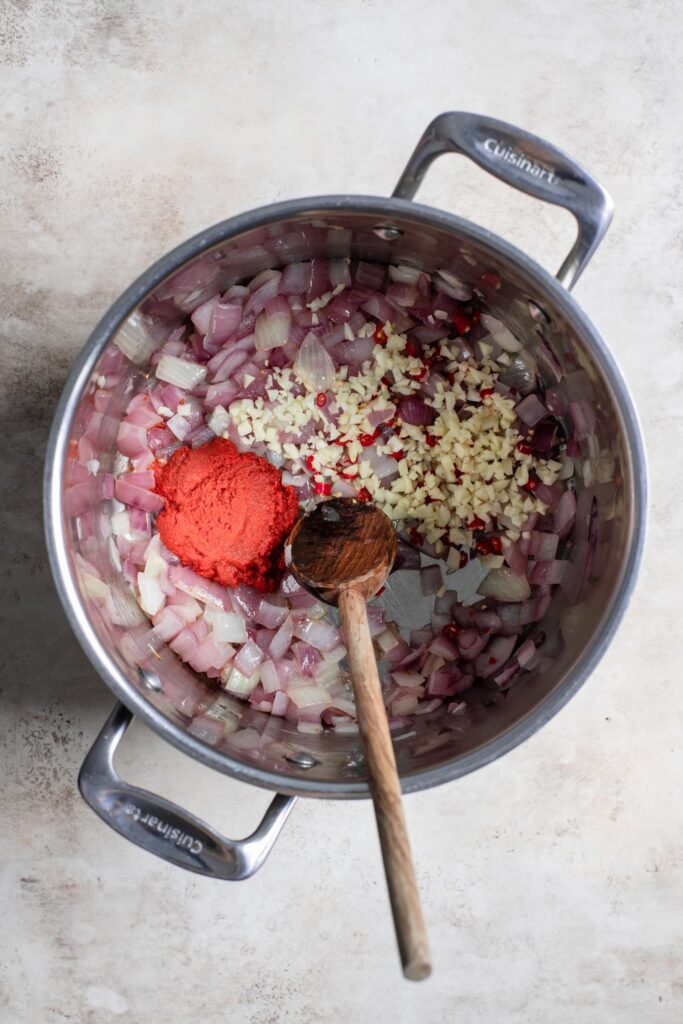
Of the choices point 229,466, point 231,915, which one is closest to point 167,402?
point 229,466

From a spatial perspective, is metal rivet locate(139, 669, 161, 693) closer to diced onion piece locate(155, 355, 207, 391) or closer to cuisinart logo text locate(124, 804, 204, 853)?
cuisinart logo text locate(124, 804, 204, 853)

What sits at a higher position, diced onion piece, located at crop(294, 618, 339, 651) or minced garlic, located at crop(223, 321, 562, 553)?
minced garlic, located at crop(223, 321, 562, 553)

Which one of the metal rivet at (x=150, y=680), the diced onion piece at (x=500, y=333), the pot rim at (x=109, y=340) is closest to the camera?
the pot rim at (x=109, y=340)

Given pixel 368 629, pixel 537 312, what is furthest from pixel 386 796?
pixel 537 312

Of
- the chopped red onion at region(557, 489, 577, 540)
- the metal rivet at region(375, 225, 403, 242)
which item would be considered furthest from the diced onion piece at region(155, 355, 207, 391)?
the chopped red onion at region(557, 489, 577, 540)

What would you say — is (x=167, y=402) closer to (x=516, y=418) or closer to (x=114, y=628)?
(x=114, y=628)

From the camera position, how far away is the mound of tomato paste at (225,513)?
1177 mm

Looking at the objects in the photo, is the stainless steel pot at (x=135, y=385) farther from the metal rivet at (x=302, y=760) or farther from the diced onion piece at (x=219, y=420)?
the diced onion piece at (x=219, y=420)

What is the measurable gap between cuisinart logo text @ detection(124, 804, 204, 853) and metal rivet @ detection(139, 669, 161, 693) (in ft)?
0.45

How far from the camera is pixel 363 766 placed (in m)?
1.06

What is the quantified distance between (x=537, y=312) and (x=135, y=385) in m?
0.52

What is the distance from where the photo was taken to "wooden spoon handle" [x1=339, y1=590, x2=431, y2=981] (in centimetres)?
72

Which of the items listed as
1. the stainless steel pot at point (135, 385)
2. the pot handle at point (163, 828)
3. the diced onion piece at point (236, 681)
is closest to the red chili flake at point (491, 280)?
the stainless steel pot at point (135, 385)

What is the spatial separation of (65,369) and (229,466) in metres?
0.31
